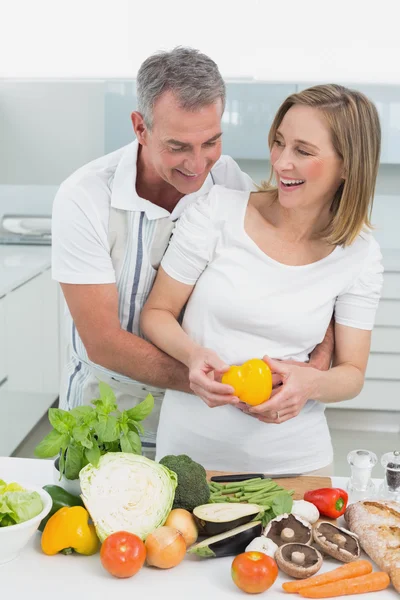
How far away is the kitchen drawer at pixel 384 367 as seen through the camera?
4.31 meters

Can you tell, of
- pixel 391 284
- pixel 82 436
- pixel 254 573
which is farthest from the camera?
pixel 391 284

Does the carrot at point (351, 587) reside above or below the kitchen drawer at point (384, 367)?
above

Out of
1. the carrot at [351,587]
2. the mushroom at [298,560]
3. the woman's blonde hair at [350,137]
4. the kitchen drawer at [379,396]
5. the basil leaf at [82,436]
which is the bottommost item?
the kitchen drawer at [379,396]

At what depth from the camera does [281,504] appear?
1390 mm

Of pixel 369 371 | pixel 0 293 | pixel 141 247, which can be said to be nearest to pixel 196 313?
pixel 141 247

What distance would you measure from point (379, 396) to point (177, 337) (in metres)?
2.88

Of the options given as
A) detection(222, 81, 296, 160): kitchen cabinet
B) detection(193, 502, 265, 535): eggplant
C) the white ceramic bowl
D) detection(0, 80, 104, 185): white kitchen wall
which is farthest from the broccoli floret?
detection(0, 80, 104, 185): white kitchen wall

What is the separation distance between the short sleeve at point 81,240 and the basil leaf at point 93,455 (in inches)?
22.9

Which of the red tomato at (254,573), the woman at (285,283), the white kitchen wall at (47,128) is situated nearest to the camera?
the red tomato at (254,573)

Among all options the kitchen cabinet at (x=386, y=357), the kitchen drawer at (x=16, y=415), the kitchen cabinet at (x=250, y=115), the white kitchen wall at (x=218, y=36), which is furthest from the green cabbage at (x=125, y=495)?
the white kitchen wall at (x=218, y=36)

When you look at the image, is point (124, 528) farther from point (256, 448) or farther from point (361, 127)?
point (361, 127)

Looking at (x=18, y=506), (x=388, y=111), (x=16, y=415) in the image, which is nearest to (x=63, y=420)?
(x=18, y=506)

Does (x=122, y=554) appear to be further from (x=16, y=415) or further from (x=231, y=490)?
(x=16, y=415)

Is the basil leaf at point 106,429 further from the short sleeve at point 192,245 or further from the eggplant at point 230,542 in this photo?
the short sleeve at point 192,245
